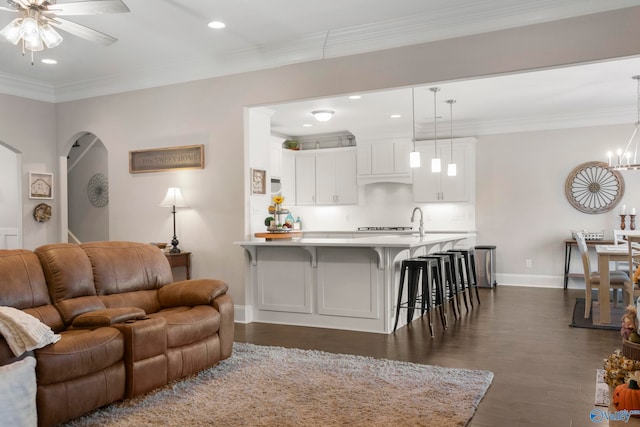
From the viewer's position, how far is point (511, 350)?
423 cm

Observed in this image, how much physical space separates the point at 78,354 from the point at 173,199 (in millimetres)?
3162

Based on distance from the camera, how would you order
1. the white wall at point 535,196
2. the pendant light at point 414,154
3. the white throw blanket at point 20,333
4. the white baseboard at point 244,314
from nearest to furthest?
the white throw blanket at point 20,333
the white baseboard at point 244,314
the pendant light at point 414,154
the white wall at point 535,196

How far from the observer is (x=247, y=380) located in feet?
11.4

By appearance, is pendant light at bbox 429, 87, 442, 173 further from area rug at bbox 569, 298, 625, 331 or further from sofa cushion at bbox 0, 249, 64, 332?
sofa cushion at bbox 0, 249, 64, 332

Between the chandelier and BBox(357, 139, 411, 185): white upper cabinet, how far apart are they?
21.3 ft

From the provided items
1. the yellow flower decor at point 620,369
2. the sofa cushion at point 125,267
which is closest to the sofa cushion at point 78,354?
the sofa cushion at point 125,267

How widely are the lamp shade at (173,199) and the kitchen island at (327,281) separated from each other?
917mm

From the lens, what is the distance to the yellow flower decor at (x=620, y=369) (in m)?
2.18

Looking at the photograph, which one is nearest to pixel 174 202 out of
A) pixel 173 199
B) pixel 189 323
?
pixel 173 199

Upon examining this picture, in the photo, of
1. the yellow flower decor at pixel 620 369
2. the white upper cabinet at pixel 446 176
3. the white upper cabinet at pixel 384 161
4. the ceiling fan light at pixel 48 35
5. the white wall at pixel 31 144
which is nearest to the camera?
the yellow flower decor at pixel 620 369

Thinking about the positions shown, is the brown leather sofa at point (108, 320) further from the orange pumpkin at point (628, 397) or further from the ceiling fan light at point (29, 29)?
the orange pumpkin at point (628, 397)

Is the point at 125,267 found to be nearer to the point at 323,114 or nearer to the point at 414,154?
the point at 414,154

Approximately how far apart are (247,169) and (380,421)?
3.42 metres

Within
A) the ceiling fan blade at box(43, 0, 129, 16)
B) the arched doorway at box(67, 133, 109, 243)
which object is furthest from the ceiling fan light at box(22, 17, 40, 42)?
the arched doorway at box(67, 133, 109, 243)
